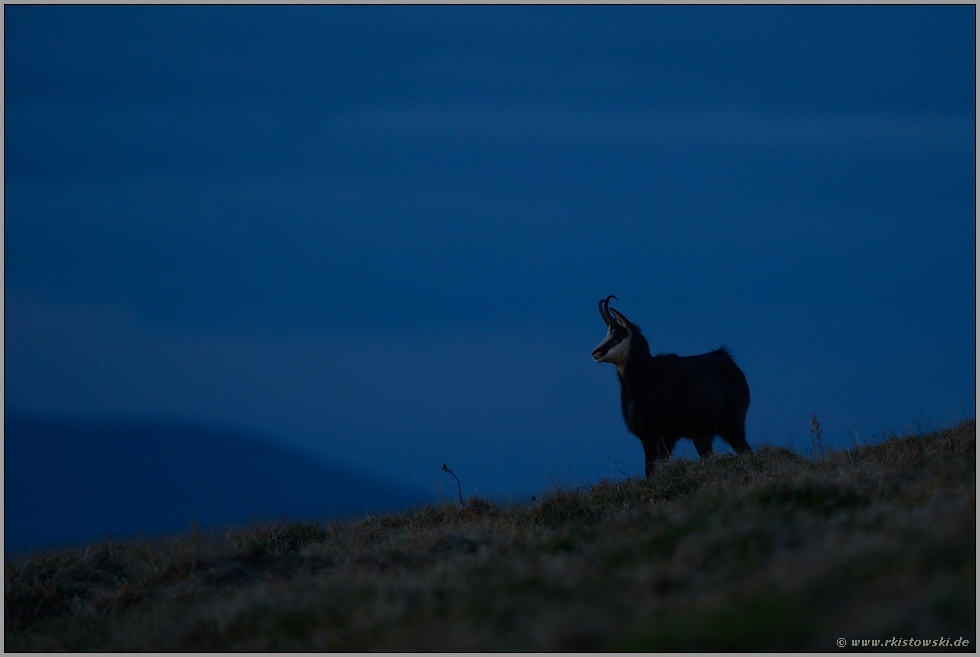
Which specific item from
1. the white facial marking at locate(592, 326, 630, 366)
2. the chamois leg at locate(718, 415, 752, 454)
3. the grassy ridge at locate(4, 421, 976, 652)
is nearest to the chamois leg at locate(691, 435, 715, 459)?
the chamois leg at locate(718, 415, 752, 454)

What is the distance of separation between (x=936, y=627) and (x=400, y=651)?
8.07ft

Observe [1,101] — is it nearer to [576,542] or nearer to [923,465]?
[576,542]

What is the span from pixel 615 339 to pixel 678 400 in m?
1.29

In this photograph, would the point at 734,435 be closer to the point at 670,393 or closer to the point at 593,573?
the point at 670,393

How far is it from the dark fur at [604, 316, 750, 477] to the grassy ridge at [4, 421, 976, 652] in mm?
1942

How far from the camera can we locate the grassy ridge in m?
3.81

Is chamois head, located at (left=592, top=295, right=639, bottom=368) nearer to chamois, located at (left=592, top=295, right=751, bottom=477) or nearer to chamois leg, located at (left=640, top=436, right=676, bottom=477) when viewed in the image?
chamois, located at (left=592, top=295, right=751, bottom=477)

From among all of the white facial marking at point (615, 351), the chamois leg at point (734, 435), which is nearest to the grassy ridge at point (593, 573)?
the chamois leg at point (734, 435)

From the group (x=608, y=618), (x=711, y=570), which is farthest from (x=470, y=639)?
(x=711, y=570)

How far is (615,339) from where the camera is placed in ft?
38.9

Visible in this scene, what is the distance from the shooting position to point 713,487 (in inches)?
301

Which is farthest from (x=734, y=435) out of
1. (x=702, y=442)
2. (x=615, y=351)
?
(x=615, y=351)

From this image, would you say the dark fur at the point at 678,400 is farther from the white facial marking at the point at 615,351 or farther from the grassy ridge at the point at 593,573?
the grassy ridge at the point at 593,573

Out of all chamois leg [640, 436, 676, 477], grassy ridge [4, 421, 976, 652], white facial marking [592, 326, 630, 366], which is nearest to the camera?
grassy ridge [4, 421, 976, 652]
